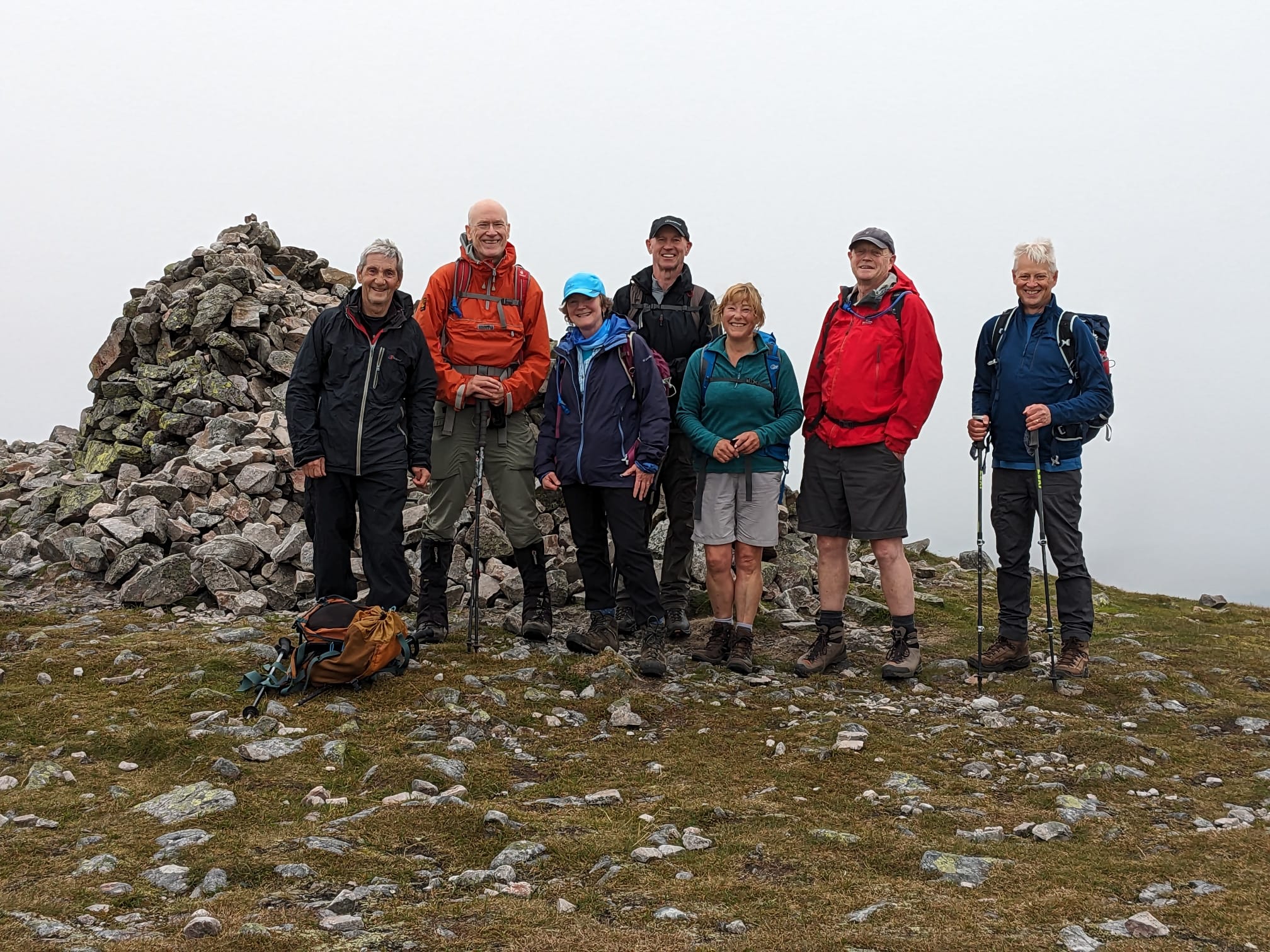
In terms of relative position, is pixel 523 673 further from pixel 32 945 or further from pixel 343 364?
pixel 32 945

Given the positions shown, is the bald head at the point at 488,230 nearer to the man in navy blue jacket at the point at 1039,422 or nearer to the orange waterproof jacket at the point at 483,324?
the orange waterproof jacket at the point at 483,324

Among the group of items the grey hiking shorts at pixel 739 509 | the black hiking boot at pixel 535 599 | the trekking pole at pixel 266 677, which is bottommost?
the trekking pole at pixel 266 677

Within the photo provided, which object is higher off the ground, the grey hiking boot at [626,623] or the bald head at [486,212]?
the bald head at [486,212]

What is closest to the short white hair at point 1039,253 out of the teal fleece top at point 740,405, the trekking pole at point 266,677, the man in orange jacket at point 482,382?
the teal fleece top at point 740,405

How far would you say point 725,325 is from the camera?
10617mm

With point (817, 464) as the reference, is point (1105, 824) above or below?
below

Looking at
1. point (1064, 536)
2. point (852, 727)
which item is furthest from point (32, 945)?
point (1064, 536)

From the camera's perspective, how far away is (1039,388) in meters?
10.7

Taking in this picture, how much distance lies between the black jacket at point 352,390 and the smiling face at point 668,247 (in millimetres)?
2794

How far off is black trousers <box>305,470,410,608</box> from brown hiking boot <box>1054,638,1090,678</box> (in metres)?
7.00

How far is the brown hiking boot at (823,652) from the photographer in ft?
37.1

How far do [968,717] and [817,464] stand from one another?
2.93 m

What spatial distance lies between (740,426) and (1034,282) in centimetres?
330

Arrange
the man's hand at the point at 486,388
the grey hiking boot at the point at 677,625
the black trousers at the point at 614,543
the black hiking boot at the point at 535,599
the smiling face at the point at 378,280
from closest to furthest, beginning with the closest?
1. the smiling face at the point at 378,280
2. the black trousers at the point at 614,543
3. the man's hand at the point at 486,388
4. the black hiking boot at the point at 535,599
5. the grey hiking boot at the point at 677,625
